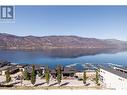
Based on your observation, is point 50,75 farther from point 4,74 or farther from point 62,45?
point 62,45

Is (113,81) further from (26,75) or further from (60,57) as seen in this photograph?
(60,57)

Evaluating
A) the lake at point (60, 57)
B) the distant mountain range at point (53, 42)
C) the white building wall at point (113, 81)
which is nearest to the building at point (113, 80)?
the white building wall at point (113, 81)

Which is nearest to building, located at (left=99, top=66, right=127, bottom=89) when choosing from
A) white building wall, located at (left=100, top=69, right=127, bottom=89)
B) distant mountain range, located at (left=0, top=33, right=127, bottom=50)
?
white building wall, located at (left=100, top=69, right=127, bottom=89)

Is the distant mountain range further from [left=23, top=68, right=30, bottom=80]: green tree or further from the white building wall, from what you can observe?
the white building wall

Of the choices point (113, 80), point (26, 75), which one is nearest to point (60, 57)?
point (26, 75)

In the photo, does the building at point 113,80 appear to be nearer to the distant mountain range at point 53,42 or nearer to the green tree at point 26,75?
the green tree at point 26,75
